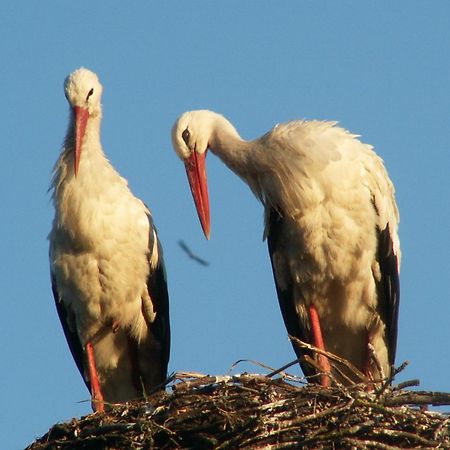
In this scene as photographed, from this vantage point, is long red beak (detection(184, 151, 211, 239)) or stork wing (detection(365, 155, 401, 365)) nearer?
stork wing (detection(365, 155, 401, 365))

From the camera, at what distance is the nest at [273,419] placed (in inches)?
291

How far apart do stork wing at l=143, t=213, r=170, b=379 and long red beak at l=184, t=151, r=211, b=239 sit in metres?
0.31

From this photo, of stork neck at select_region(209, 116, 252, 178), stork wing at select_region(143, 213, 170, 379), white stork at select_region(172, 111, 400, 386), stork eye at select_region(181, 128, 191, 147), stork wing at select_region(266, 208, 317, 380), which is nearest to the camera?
white stork at select_region(172, 111, 400, 386)

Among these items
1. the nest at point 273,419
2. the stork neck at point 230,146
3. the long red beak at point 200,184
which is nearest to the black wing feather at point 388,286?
the stork neck at point 230,146

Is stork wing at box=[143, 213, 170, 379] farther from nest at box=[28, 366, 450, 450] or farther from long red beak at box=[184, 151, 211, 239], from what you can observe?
nest at box=[28, 366, 450, 450]

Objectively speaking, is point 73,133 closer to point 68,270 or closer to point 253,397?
point 68,270

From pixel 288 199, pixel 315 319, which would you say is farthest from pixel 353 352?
pixel 288 199

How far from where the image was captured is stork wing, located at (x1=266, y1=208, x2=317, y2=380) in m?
9.07

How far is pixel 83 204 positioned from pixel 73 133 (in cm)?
53

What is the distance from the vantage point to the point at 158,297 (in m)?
9.59

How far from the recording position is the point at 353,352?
9.20 m

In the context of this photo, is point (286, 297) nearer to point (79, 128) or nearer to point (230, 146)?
point (230, 146)

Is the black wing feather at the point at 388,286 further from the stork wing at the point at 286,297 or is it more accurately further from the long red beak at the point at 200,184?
the long red beak at the point at 200,184

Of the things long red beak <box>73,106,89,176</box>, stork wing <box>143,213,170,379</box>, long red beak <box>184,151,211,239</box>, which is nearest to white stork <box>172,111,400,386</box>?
long red beak <box>184,151,211,239</box>
